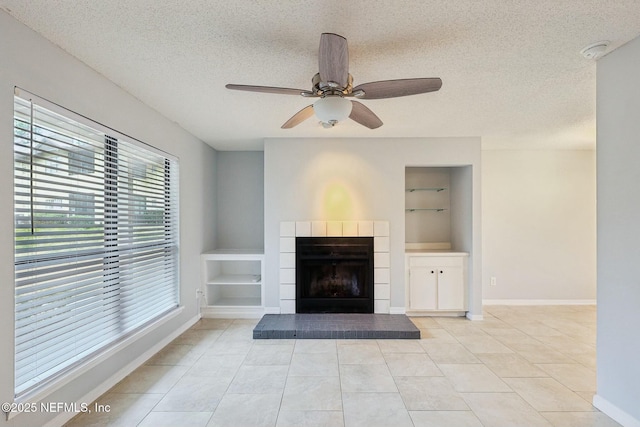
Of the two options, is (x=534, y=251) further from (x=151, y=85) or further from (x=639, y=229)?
(x=151, y=85)

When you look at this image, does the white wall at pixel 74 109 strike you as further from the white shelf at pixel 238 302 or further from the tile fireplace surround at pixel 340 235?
the tile fireplace surround at pixel 340 235

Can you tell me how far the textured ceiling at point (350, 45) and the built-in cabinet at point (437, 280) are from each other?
6.41 ft

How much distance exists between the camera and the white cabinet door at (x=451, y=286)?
4.42m

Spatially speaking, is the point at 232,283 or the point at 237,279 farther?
the point at 237,279

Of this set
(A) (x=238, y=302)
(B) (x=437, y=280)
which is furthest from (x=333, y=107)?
(A) (x=238, y=302)

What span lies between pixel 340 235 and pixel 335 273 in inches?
19.7

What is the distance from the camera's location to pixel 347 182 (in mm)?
4344

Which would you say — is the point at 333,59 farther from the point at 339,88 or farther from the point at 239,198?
the point at 239,198

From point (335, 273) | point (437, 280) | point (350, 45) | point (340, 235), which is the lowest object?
point (437, 280)

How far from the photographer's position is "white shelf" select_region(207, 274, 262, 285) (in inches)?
175

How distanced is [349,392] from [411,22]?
2483 mm

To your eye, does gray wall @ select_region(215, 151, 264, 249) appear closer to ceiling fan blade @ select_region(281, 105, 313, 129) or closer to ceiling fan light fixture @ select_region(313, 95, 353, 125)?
ceiling fan blade @ select_region(281, 105, 313, 129)

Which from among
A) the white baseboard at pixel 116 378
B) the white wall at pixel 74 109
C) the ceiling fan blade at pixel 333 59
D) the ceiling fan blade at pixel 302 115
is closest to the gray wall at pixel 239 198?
the white wall at pixel 74 109

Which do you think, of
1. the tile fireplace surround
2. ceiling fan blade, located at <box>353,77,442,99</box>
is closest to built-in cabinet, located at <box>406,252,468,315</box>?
the tile fireplace surround
